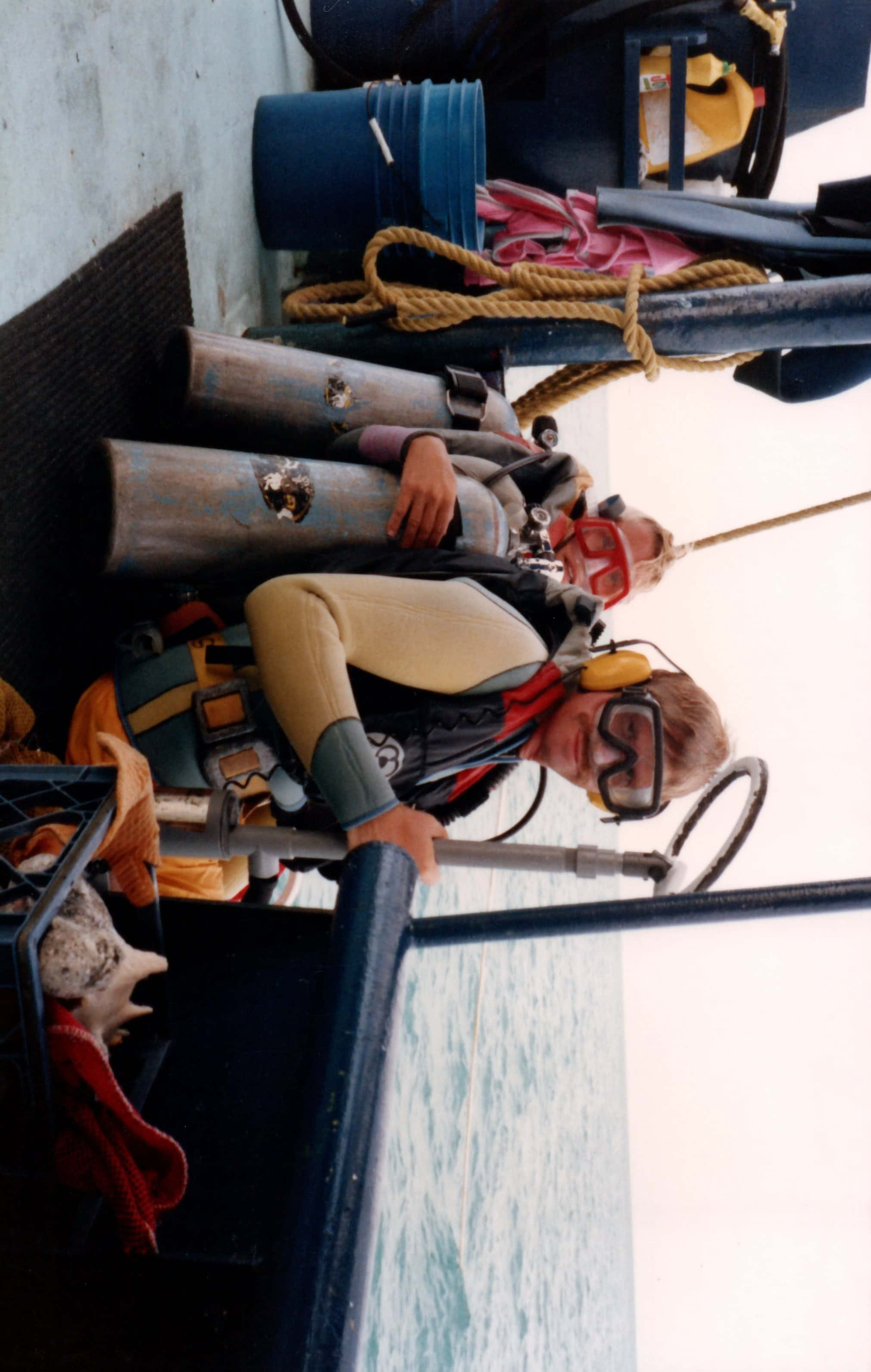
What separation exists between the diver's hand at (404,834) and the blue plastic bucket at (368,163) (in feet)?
5.68

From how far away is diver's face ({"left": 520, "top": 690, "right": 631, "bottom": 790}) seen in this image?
1.54m

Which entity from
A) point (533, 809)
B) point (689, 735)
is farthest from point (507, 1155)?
point (689, 735)

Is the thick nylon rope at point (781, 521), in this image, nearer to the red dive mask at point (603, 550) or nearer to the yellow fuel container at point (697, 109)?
the red dive mask at point (603, 550)

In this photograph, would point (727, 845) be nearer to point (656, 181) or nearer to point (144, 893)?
point (144, 893)

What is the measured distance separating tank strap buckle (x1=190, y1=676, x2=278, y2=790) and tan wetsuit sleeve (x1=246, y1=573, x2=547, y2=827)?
12cm

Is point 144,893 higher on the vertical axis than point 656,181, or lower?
lower

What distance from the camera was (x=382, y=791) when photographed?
122cm

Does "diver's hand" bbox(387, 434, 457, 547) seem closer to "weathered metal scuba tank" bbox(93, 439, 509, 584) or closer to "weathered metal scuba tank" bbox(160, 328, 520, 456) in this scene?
"weathered metal scuba tank" bbox(93, 439, 509, 584)

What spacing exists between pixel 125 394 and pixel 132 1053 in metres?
1.21

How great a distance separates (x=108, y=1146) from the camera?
2.38ft

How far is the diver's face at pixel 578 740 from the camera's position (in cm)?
154

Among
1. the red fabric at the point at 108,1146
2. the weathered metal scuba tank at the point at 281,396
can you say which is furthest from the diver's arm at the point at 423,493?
the red fabric at the point at 108,1146

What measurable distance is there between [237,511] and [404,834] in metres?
0.62

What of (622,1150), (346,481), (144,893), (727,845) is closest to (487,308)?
(346,481)
